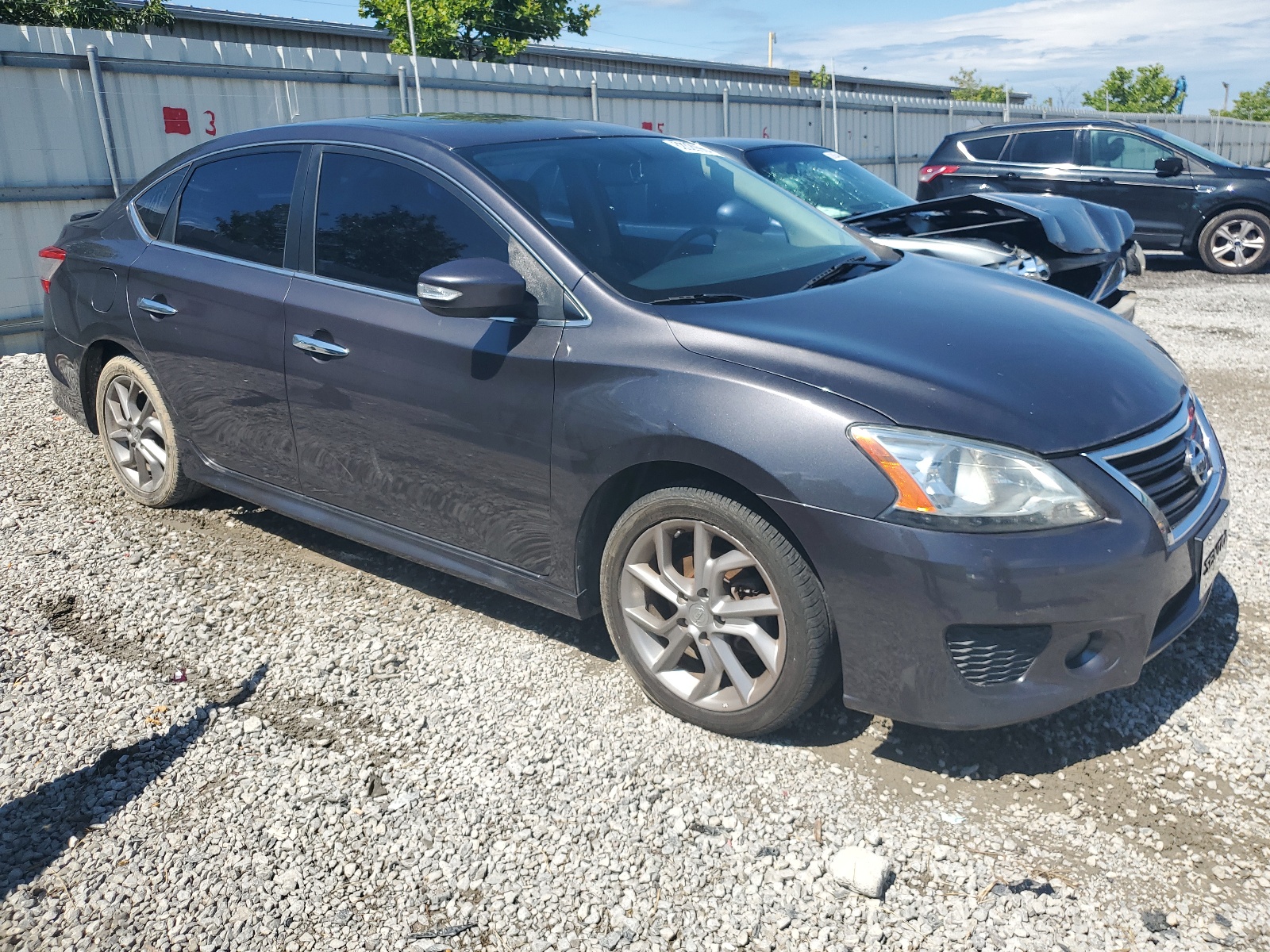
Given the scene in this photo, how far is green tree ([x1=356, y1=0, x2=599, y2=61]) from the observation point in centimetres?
3659

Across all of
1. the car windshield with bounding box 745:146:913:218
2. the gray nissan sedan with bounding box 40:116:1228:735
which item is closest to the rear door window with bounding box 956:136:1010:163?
the car windshield with bounding box 745:146:913:218

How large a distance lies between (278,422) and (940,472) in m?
2.49

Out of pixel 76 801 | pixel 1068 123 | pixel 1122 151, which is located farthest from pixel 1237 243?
pixel 76 801

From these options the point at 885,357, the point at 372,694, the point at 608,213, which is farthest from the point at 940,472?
the point at 372,694

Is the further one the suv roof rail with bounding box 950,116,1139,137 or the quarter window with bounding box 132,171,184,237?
the suv roof rail with bounding box 950,116,1139,137

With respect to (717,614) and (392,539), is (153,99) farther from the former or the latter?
(717,614)

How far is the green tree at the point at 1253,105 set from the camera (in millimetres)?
58938

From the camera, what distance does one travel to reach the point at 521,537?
3.29 metres

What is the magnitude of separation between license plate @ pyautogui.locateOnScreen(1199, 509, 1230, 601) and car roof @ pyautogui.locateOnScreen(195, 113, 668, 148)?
97.9 inches

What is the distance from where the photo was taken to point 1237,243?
12.8 metres

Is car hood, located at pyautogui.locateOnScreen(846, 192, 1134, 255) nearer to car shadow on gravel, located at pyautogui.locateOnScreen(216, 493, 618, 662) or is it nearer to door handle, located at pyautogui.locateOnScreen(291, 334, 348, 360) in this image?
car shadow on gravel, located at pyautogui.locateOnScreen(216, 493, 618, 662)

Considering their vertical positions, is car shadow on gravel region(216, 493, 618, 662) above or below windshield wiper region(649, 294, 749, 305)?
below

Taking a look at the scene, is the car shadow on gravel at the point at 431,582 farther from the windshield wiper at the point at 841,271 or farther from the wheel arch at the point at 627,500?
the windshield wiper at the point at 841,271

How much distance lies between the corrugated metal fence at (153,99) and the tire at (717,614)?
25.3 ft
